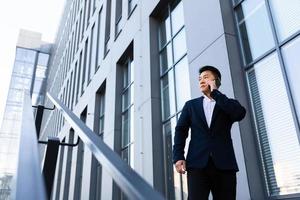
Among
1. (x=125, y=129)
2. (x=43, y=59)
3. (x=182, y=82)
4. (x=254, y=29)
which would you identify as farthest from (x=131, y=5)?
(x=43, y=59)

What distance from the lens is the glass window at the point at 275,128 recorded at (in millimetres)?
4219

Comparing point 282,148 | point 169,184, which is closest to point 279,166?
point 282,148

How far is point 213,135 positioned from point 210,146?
0.13 metres

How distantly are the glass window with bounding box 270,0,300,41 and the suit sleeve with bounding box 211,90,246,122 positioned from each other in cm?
220

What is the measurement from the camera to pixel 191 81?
631cm

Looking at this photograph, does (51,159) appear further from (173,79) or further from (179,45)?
(179,45)

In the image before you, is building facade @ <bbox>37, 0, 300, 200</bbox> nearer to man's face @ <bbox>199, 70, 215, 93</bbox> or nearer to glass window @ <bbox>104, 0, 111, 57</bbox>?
glass window @ <bbox>104, 0, 111, 57</bbox>

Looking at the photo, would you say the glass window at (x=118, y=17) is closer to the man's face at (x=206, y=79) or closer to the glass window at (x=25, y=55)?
the man's face at (x=206, y=79)

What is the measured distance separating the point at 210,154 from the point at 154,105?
5681 mm

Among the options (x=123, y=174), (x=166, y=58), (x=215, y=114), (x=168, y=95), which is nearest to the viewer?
(x=123, y=174)

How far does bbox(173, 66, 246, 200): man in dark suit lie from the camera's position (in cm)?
277

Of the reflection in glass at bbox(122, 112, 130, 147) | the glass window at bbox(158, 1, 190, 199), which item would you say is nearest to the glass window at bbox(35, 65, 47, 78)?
the reflection in glass at bbox(122, 112, 130, 147)

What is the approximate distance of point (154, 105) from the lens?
8445 mm

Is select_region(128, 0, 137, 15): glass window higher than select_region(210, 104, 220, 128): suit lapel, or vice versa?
select_region(128, 0, 137, 15): glass window
